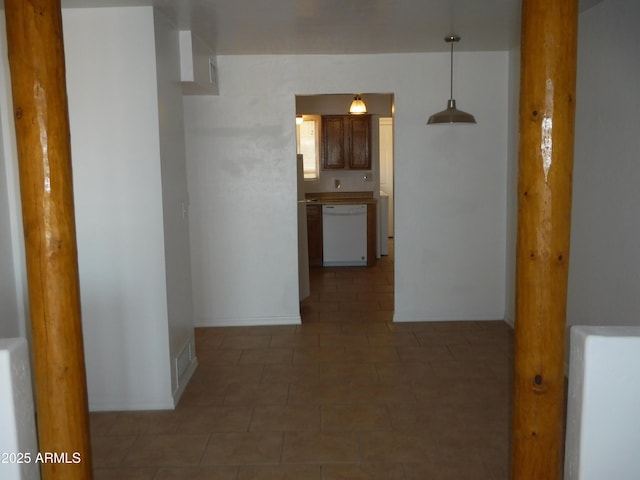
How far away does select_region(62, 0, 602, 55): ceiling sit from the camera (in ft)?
12.2

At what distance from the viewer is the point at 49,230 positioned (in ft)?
6.97

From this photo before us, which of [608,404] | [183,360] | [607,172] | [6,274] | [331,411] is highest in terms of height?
[607,172]

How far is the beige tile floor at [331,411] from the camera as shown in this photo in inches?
121

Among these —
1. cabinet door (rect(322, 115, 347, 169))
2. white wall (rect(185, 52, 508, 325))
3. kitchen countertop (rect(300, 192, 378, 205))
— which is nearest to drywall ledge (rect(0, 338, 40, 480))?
white wall (rect(185, 52, 508, 325))

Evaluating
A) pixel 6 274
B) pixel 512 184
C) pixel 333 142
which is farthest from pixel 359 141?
pixel 6 274

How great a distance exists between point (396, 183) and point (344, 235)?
10.1ft

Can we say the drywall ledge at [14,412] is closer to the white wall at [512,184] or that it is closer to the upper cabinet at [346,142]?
the white wall at [512,184]

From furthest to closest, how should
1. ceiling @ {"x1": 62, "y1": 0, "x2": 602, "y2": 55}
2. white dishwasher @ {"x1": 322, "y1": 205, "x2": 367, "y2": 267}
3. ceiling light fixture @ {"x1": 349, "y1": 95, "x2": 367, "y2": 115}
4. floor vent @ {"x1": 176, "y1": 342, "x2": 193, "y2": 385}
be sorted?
white dishwasher @ {"x1": 322, "y1": 205, "x2": 367, "y2": 267} < ceiling light fixture @ {"x1": 349, "y1": 95, "x2": 367, "y2": 115} < floor vent @ {"x1": 176, "y1": 342, "x2": 193, "y2": 385} < ceiling @ {"x1": 62, "y1": 0, "x2": 602, "y2": 55}

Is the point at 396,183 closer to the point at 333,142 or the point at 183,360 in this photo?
the point at 183,360

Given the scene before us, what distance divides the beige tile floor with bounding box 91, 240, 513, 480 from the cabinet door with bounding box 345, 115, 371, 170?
3.91 m

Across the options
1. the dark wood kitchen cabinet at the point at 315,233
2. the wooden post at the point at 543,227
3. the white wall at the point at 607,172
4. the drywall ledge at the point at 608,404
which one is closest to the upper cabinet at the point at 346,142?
the dark wood kitchen cabinet at the point at 315,233

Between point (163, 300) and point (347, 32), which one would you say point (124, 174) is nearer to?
point (163, 300)

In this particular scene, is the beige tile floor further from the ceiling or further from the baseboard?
the ceiling

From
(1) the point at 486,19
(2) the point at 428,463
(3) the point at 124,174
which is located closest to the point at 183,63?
(3) the point at 124,174
